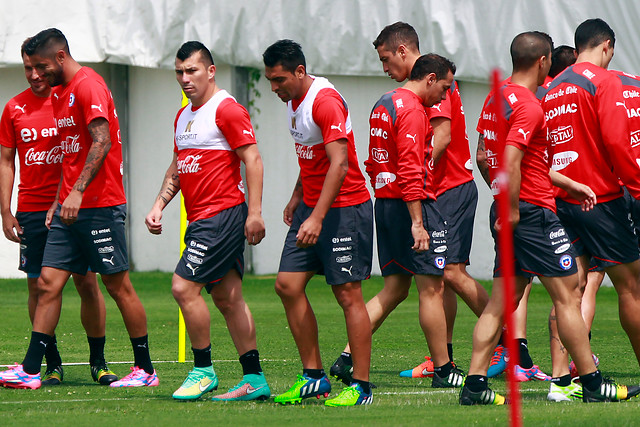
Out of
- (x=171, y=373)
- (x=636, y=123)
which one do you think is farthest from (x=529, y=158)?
(x=171, y=373)

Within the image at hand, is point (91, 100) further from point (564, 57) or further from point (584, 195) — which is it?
point (564, 57)

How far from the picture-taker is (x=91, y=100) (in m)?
7.57

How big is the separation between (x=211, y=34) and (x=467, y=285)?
491 inches

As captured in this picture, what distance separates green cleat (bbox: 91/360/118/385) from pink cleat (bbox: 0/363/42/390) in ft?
1.48

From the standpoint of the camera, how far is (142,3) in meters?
20.0

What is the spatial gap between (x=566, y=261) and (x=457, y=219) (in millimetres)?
1893

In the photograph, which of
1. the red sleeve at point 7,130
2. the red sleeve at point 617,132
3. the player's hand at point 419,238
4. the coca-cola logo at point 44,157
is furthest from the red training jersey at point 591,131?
the red sleeve at point 7,130

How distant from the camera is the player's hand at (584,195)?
6.84m

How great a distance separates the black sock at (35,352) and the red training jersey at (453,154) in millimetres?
3071

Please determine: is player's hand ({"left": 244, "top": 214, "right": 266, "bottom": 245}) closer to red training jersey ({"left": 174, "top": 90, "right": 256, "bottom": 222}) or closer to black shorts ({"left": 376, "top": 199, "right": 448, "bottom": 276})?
Answer: red training jersey ({"left": 174, "top": 90, "right": 256, "bottom": 222})

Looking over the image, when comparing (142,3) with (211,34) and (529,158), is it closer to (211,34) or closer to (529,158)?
(211,34)

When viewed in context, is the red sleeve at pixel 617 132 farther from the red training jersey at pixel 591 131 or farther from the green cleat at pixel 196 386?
the green cleat at pixel 196 386

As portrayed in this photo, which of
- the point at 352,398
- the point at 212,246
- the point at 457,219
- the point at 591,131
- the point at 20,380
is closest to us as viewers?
the point at 352,398

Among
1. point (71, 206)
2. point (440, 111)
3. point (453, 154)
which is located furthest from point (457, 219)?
point (71, 206)
